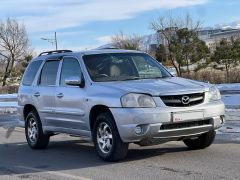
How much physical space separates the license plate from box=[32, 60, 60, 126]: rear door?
274 centimetres

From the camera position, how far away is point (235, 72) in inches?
1288

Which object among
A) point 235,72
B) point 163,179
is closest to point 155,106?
point 163,179

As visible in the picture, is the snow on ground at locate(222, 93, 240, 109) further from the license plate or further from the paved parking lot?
the license plate

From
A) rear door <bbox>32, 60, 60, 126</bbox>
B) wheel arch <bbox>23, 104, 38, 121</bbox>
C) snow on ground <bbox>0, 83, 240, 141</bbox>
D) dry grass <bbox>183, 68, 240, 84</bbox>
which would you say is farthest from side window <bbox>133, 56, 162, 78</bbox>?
dry grass <bbox>183, 68, 240, 84</bbox>

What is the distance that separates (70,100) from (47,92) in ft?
3.17

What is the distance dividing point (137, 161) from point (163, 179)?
1.45 m

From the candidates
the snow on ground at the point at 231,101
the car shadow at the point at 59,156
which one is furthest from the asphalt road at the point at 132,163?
the snow on ground at the point at 231,101

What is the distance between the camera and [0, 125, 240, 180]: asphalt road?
7039 millimetres

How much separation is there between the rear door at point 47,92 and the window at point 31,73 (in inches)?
14.0

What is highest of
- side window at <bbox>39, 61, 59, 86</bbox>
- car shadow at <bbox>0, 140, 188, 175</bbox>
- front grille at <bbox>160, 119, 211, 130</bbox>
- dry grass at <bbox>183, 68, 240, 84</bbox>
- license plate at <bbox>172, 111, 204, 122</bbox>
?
side window at <bbox>39, 61, 59, 86</bbox>

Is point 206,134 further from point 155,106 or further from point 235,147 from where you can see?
point 155,106

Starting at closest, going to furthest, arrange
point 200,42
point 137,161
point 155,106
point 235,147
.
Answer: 1. point 155,106
2. point 137,161
3. point 235,147
4. point 200,42

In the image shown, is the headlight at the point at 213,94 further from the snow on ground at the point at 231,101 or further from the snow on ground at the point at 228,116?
the snow on ground at the point at 231,101

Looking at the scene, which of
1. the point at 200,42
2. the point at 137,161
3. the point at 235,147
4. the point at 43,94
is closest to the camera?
the point at 137,161
